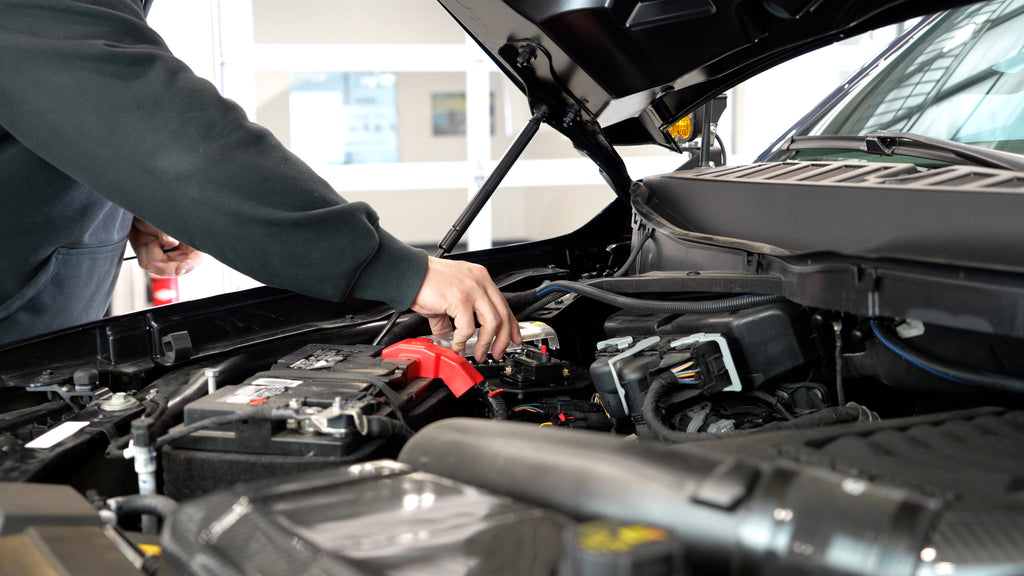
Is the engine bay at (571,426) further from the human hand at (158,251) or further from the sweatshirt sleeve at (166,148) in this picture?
the human hand at (158,251)

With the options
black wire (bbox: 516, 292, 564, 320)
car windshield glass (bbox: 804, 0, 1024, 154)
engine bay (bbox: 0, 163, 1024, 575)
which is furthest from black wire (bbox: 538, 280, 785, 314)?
car windshield glass (bbox: 804, 0, 1024, 154)

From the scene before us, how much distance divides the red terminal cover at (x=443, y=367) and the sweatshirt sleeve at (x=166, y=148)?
16 cm

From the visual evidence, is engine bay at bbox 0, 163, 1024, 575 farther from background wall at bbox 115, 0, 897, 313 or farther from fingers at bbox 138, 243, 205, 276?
background wall at bbox 115, 0, 897, 313

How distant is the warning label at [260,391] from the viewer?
3.57 ft

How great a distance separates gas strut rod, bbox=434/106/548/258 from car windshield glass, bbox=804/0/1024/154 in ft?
1.80

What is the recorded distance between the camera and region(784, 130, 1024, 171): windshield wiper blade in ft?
3.97

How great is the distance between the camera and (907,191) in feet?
3.46

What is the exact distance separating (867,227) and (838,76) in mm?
6525

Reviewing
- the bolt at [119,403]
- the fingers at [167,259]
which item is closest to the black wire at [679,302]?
the bolt at [119,403]

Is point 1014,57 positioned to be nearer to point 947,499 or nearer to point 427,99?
point 947,499

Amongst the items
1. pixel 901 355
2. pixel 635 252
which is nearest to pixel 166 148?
pixel 635 252

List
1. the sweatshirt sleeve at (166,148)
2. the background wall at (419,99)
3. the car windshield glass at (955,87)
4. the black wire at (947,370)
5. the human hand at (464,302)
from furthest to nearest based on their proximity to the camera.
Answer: the background wall at (419,99), the car windshield glass at (955,87), the human hand at (464,302), the sweatshirt sleeve at (166,148), the black wire at (947,370)

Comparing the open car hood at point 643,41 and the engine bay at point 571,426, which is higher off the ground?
the open car hood at point 643,41

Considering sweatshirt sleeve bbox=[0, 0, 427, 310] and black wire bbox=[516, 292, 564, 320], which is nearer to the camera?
sweatshirt sleeve bbox=[0, 0, 427, 310]
